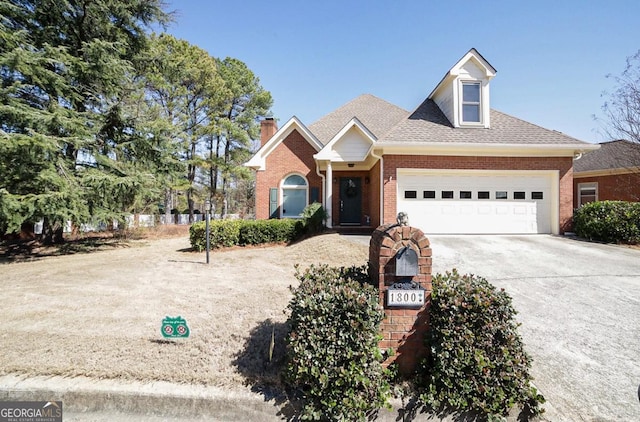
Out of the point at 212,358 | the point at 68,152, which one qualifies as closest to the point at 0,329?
the point at 212,358

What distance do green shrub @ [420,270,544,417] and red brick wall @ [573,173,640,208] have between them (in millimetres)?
19037

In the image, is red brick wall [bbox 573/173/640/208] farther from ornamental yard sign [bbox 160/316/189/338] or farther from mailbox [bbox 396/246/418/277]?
ornamental yard sign [bbox 160/316/189/338]

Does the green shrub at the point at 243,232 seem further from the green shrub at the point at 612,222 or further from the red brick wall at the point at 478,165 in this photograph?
the green shrub at the point at 612,222

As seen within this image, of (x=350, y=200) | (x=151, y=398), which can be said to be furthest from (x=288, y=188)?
(x=151, y=398)

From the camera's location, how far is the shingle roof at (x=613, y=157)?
14395mm

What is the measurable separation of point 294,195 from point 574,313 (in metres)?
11.7

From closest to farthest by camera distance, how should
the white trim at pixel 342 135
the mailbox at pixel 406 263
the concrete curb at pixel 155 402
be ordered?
the concrete curb at pixel 155 402, the mailbox at pixel 406 263, the white trim at pixel 342 135

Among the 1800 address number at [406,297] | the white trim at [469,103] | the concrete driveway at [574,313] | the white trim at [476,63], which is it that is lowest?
the concrete driveway at [574,313]

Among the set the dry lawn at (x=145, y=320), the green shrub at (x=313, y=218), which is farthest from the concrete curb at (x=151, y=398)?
the green shrub at (x=313, y=218)

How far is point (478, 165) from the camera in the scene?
10.2 m

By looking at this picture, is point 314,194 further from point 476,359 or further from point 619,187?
point 619,187

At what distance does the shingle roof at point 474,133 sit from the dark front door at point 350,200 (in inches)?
138

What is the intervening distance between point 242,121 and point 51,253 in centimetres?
2132

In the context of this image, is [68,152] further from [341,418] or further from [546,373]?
[546,373]
